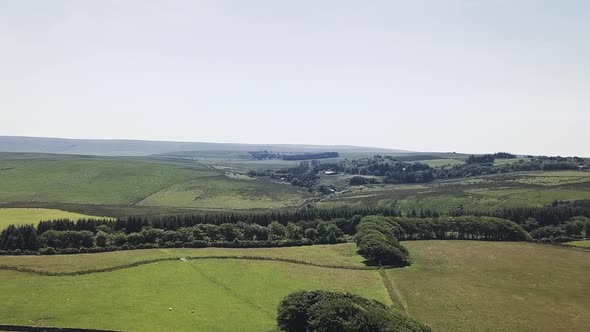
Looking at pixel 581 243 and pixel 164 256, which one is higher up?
pixel 164 256

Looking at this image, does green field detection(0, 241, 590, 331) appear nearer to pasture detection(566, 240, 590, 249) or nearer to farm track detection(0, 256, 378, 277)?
farm track detection(0, 256, 378, 277)

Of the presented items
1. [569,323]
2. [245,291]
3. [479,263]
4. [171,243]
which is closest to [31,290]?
[245,291]

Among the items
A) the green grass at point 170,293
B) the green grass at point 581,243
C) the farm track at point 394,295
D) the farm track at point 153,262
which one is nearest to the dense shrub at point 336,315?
the green grass at point 170,293

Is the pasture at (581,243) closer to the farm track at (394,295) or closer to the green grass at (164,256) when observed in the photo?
the green grass at (164,256)

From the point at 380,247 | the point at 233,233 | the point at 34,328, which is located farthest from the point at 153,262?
the point at 380,247

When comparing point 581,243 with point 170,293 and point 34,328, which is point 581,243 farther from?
point 34,328

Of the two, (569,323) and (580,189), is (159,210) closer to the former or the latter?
(569,323)

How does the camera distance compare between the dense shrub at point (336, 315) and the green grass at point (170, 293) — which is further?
the green grass at point (170, 293)
